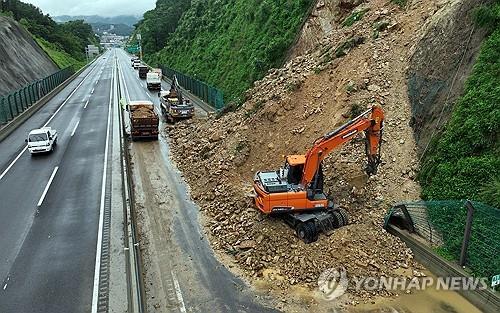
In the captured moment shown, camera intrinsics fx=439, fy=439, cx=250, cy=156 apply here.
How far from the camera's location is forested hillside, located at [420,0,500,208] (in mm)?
14109

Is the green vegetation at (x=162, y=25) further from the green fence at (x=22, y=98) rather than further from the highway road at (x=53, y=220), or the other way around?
the highway road at (x=53, y=220)

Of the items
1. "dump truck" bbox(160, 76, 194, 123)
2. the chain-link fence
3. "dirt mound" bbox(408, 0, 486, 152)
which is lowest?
the chain-link fence

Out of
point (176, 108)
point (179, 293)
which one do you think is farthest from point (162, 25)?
point (179, 293)

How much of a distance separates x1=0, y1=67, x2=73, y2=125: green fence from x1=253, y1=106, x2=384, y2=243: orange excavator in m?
29.0

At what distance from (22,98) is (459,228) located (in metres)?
42.0

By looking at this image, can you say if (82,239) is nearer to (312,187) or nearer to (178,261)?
(178,261)

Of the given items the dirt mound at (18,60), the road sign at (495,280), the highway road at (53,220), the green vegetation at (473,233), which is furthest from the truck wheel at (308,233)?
the dirt mound at (18,60)

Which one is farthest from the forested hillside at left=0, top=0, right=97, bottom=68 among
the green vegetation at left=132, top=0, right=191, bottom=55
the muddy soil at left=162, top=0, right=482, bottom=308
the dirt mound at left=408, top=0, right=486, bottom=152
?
the dirt mound at left=408, top=0, right=486, bottom=152

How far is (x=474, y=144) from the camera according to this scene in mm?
15117

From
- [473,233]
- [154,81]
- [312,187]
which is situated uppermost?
[154,81]

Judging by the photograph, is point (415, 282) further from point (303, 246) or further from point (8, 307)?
point (8, 307)

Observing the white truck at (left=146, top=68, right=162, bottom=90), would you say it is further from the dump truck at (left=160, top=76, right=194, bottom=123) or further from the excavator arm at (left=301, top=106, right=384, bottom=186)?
the excavator arm at (left=301, top=106, right=384, bottom=186)

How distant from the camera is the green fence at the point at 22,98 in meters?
36.4

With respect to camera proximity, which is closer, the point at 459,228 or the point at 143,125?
the point at 459,228
